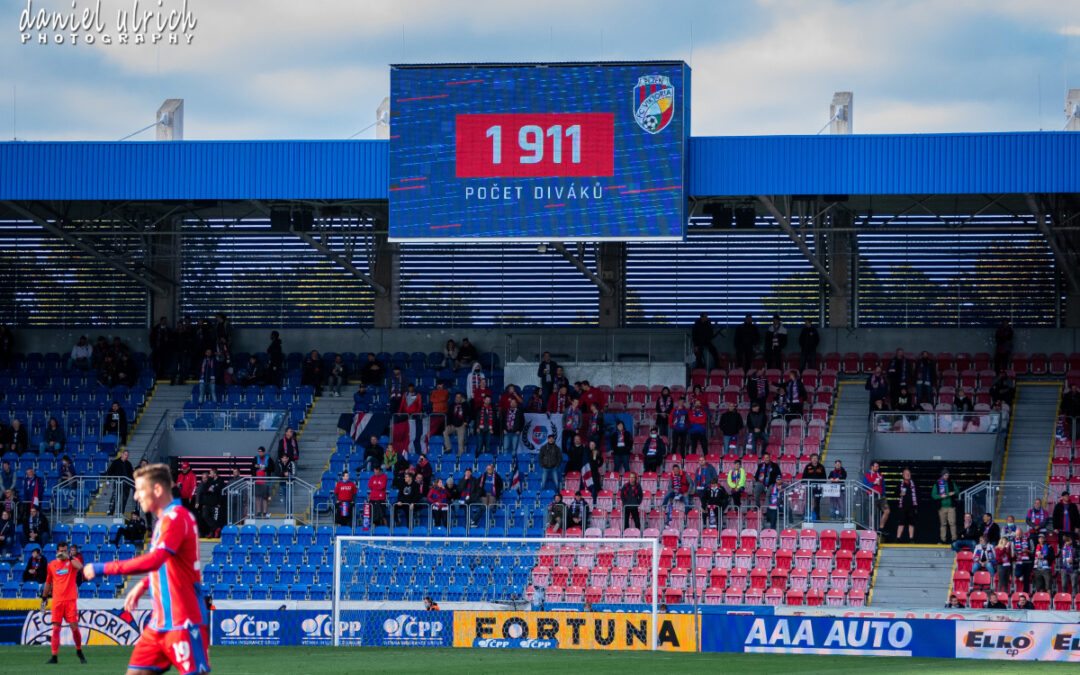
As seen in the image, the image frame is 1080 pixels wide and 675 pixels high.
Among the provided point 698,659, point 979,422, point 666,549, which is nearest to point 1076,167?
point 979,422

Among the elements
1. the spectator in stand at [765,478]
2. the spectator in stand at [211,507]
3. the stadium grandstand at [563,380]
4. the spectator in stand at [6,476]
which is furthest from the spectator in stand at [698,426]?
the spectator in stand at [6,476]

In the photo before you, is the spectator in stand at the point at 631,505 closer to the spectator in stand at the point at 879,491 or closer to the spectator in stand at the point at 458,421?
the spectator in stand at the point at 879,491

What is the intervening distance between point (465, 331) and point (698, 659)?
1951cm

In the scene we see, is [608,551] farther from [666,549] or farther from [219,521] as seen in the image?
[219,521]

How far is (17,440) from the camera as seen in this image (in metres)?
33.5

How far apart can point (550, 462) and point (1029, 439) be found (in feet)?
34.2

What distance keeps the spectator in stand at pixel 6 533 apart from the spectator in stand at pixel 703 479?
1327 centimetres

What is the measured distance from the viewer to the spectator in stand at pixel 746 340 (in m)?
35.6

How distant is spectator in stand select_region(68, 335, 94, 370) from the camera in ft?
125

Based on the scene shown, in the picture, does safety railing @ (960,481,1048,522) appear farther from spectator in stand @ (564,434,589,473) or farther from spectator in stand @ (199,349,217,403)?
spectator in stand @ (199,349,217,403)

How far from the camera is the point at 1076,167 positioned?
100 feet

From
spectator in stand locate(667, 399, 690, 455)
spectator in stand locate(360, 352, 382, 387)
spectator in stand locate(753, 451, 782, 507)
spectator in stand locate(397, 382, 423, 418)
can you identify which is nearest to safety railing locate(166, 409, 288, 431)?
spectator in stand locate(360, 352, 382, 387)

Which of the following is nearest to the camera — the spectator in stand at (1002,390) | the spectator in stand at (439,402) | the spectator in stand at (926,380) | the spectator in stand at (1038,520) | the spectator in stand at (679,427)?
the spectator in stand at (1038,520)

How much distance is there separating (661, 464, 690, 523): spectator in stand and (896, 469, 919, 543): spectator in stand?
4.08 m
